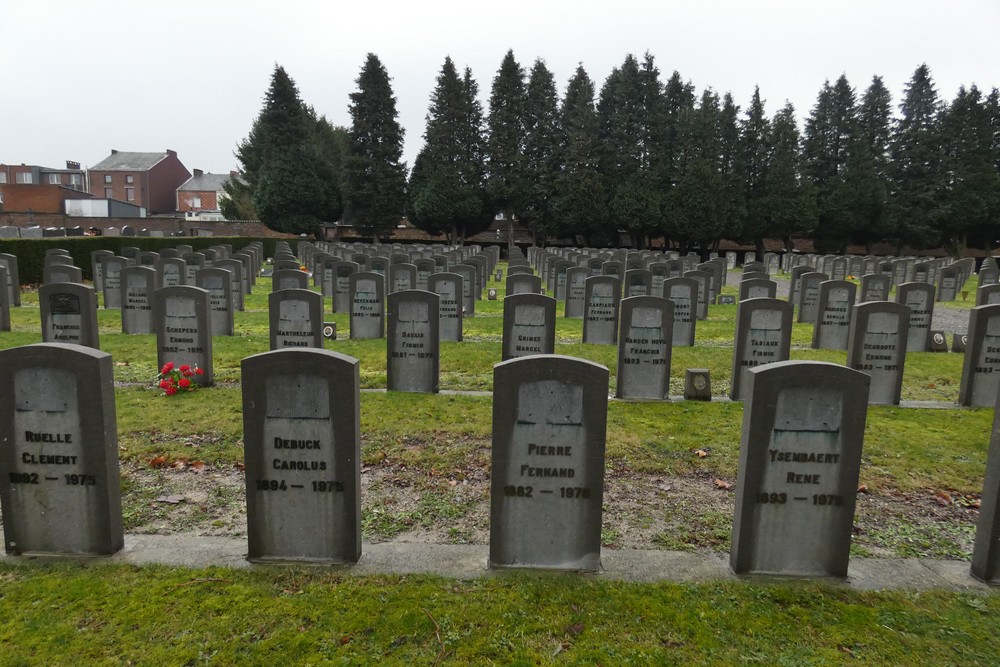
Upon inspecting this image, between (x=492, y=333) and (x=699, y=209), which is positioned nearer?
(x=492, y=333)

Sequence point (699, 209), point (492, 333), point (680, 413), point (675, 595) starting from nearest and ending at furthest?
point (675, 595)
point (680, 413)
point (492, 333)
point (699, 209)

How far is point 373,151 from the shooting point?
53.0 m

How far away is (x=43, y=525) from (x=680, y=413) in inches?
290

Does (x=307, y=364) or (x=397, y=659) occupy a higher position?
(x=307, y=364)

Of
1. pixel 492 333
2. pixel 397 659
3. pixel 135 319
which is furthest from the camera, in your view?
pixel 492 333

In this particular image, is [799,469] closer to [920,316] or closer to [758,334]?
[758,334]

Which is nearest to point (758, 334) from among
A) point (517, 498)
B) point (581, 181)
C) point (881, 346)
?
point (881, 346)

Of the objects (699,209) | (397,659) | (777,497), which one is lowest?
(397,659)

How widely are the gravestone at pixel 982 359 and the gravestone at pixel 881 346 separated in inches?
33.8

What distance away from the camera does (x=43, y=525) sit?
481 cm

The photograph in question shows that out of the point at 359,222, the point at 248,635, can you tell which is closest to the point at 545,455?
the point at 248,635

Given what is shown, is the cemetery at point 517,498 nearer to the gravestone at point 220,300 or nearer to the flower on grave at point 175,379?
the flower on grave at point 175,379

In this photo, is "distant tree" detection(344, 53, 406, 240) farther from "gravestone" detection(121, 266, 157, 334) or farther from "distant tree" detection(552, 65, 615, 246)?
"gravestone" detection(121, 266, 157, 334)

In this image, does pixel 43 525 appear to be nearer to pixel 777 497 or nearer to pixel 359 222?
pixel 777 497
